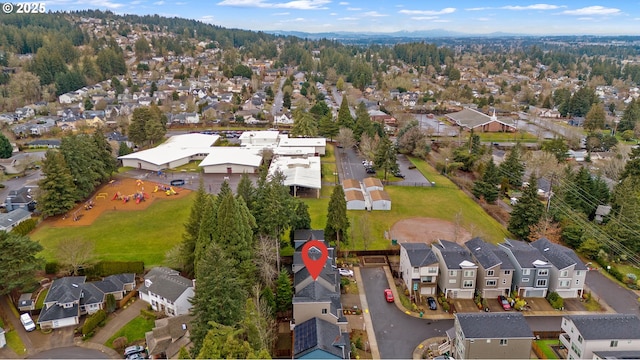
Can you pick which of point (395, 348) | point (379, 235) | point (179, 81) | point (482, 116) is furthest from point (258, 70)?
point (395, 348)

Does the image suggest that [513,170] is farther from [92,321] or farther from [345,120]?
[92,321]

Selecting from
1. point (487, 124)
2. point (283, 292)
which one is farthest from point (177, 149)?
point (487, 124)

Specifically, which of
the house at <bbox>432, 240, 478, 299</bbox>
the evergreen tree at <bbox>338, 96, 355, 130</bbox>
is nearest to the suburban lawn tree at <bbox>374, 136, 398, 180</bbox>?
the evergreen tree at <bbox>338, 96, 355, 130</bbox>

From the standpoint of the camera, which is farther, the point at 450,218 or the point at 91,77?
the point at 91,77

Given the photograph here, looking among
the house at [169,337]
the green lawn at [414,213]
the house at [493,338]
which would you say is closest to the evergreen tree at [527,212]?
the green lawn at [414,213]

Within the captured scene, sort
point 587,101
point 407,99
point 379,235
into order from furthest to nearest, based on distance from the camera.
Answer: point 407,99, point 587,101, point 379,235

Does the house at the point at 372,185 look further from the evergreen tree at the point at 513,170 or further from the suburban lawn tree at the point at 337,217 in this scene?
the evergreen tree at the point at 513,170

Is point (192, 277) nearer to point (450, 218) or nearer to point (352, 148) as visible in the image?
point (450, 218)
